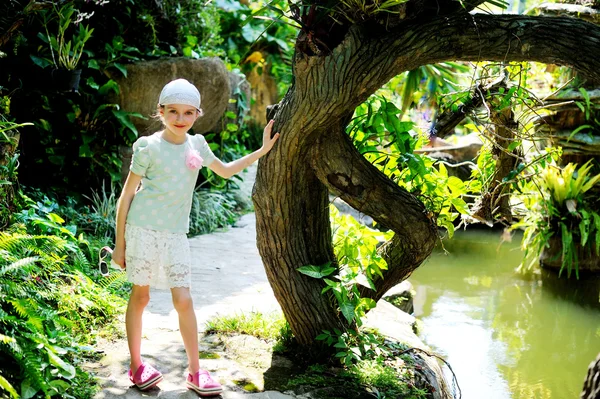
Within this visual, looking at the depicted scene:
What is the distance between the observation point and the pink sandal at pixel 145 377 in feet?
10.6

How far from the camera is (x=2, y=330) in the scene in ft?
9.99

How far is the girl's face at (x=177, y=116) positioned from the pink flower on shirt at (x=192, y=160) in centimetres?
11

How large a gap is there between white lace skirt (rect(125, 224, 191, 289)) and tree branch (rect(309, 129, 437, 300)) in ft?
2.90

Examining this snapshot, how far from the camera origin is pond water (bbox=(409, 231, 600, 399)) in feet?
16.5

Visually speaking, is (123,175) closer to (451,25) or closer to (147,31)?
(147,31)

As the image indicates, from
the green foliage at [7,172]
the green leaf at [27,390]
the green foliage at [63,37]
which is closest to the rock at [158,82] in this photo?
the green foliage at [63,37]

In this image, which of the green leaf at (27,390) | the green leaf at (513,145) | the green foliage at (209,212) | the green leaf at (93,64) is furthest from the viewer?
the green foliage at (209,212)

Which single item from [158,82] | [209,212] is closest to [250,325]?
[209,212]

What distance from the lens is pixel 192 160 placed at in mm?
3227

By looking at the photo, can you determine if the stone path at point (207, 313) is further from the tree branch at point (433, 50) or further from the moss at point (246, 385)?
the tree branch at point (433, 50)

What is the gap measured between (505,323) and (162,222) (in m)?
4.18

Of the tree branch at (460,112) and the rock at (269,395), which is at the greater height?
the tree branch at (460,112)

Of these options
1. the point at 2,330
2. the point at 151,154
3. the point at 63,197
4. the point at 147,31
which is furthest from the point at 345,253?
the point at 147,31

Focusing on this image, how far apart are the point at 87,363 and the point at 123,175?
12.7ft
